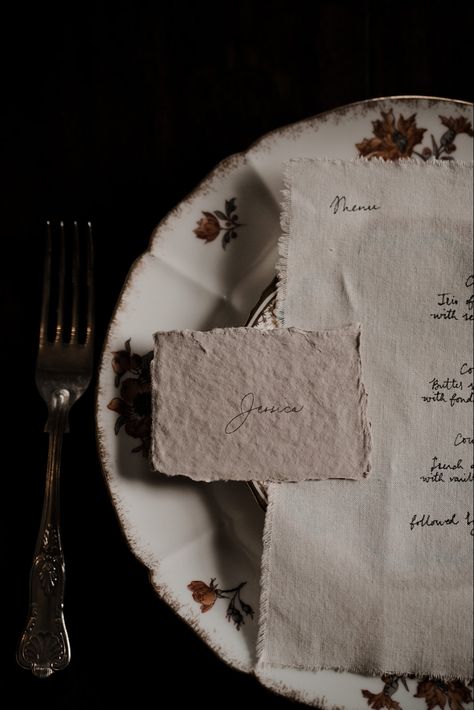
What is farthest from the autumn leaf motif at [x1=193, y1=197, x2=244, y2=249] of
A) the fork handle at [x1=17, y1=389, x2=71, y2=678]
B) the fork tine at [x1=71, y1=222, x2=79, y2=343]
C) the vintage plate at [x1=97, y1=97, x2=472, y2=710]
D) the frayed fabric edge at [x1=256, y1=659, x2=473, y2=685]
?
the frayed fabric edge at [x1=256, y1=659, x2=473, y2=685]

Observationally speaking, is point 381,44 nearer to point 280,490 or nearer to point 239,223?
point 239,223

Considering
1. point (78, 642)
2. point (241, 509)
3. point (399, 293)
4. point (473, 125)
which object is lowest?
point (78, 642)

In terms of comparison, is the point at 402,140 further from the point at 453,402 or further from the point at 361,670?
the point at 361,670

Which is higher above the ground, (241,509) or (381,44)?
(381,44)

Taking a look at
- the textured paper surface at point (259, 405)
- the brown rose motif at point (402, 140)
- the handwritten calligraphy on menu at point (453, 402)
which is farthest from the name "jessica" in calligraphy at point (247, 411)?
the brown rose motif at point (402, 140)

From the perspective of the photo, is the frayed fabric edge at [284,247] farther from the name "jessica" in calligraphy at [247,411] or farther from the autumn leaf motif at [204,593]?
the autumn leaf motif at [204,593]

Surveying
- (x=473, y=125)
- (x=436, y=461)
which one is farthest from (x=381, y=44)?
(x=436, y=461)
